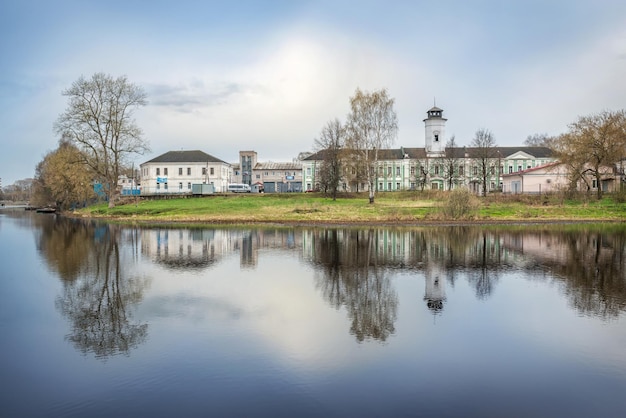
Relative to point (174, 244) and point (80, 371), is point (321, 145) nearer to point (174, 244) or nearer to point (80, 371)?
point (174, 244)

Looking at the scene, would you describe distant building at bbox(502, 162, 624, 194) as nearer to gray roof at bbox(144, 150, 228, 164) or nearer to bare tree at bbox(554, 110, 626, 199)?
bare tree at bbox(554, 110, 626, 199)

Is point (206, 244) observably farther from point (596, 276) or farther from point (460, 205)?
point (460, 205)

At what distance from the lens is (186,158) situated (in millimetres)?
97188

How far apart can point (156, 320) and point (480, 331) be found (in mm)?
7036

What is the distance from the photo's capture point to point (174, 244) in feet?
88.5

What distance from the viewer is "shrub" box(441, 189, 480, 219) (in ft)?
128

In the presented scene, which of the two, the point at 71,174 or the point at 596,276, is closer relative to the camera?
the point at 596,276

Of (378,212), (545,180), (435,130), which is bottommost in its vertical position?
(378,212)

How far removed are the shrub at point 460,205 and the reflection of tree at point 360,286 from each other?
51.2ft

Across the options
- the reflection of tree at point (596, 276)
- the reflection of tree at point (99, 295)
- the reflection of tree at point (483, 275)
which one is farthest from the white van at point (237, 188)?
the reflection of tree at point (483, 275)

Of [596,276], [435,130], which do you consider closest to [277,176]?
[435,130]

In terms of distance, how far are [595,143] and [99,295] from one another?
50.7m

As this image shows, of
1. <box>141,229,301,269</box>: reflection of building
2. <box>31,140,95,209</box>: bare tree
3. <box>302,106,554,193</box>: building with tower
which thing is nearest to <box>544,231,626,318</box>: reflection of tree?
<box>141,229,301,269</box>: reflection of building

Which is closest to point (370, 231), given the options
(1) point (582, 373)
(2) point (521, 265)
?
(2) point (521, 265)
